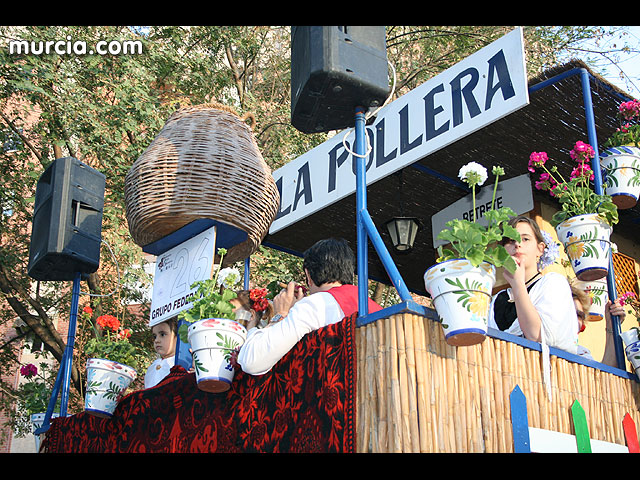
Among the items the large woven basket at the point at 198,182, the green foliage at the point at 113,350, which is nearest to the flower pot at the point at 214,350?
the large woven basket at the point at 198,182

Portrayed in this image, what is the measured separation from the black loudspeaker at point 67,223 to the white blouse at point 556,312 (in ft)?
10.3

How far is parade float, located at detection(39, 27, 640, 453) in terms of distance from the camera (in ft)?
8.42

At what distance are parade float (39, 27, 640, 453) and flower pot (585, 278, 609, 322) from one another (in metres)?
0.05

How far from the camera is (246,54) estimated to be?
40.7 feet

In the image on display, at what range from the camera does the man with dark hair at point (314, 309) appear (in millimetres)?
2928

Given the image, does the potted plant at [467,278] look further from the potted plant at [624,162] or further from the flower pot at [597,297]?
the potted plant at [624,162]

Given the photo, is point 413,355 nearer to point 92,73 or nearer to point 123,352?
point 123,352

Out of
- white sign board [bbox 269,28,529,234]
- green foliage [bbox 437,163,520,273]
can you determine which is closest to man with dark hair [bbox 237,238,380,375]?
white sign board [bbox 269,28,529,234]

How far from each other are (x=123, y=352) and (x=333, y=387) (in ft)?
6.32

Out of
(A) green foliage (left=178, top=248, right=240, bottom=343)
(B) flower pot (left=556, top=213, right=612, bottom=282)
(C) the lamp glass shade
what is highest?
(C) the lamp glass shade

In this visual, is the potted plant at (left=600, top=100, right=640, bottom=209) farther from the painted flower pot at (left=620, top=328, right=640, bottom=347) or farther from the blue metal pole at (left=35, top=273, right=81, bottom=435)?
the blue metal pole at (left=35, top=273, right=81, bottom=435)

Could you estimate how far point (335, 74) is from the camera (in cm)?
288
